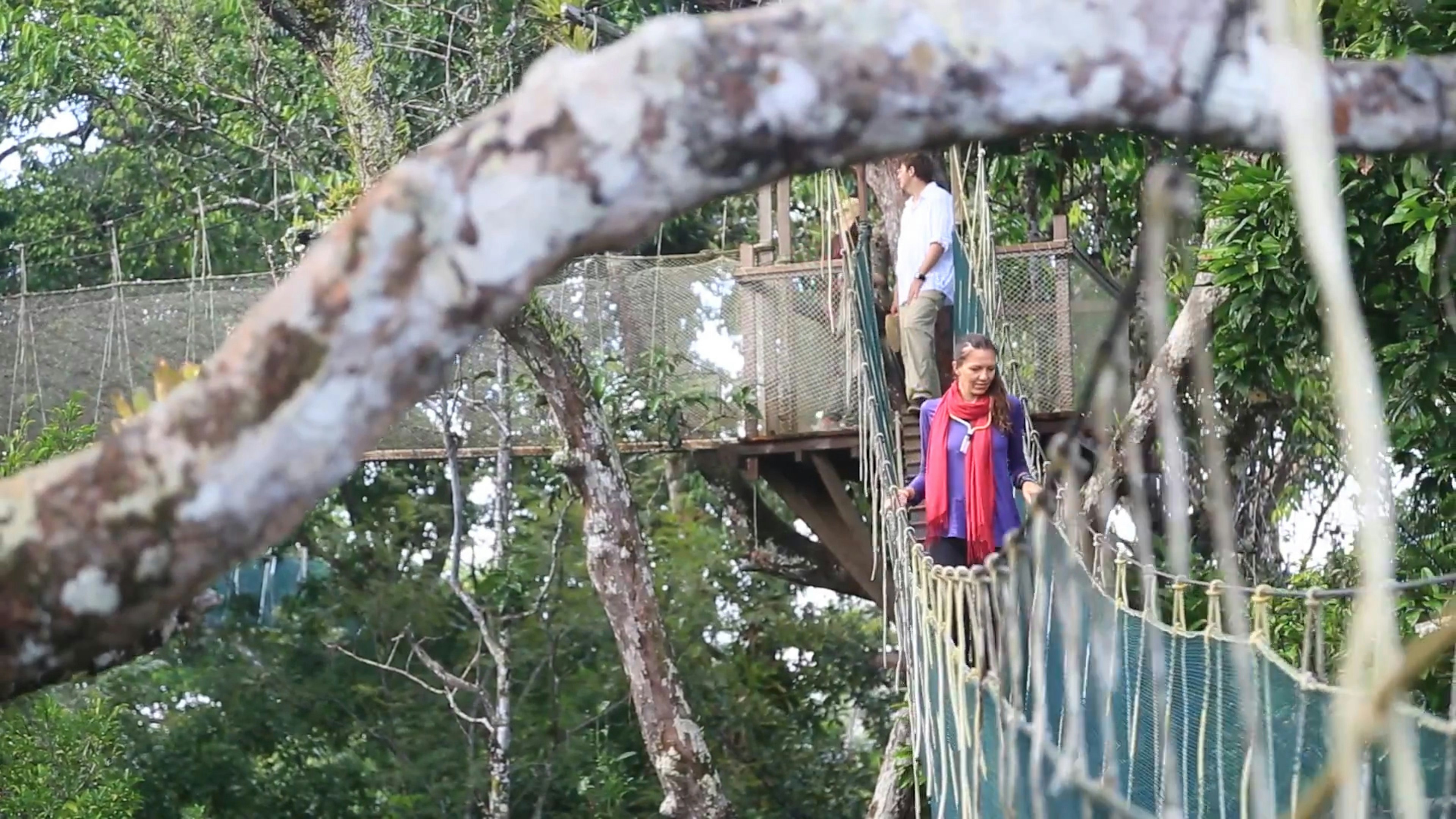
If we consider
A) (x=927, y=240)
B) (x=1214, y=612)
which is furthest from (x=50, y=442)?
(x=1214, y=612)

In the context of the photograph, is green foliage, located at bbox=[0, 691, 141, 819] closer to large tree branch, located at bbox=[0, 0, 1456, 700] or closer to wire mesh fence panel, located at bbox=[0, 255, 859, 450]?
wire mesh fence panel, located at bbox=[0, 255, 859, 450]

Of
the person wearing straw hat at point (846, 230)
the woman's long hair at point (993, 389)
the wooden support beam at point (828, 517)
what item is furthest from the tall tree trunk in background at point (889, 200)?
the woman's long hair at point (993, 389)

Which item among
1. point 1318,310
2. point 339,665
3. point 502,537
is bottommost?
point 339,665

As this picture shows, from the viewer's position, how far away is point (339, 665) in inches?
302

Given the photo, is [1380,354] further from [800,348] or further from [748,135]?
[748,135]

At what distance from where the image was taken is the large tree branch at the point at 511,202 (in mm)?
1187

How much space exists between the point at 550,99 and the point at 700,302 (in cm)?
474

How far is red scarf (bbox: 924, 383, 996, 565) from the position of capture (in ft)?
11.6

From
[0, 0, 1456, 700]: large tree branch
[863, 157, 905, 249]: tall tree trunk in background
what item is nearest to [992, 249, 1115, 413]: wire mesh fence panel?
[863, 157, 905, 249]: tall tree trunk in background

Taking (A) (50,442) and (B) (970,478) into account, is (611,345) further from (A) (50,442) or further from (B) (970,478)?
(B) (970,478)

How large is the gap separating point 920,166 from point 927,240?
230mm

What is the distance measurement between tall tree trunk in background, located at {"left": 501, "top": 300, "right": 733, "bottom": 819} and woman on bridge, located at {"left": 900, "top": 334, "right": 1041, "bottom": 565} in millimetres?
1555

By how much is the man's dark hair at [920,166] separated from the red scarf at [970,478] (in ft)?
3.74

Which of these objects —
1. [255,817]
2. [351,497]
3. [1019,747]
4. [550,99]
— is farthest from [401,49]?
[550,99]
